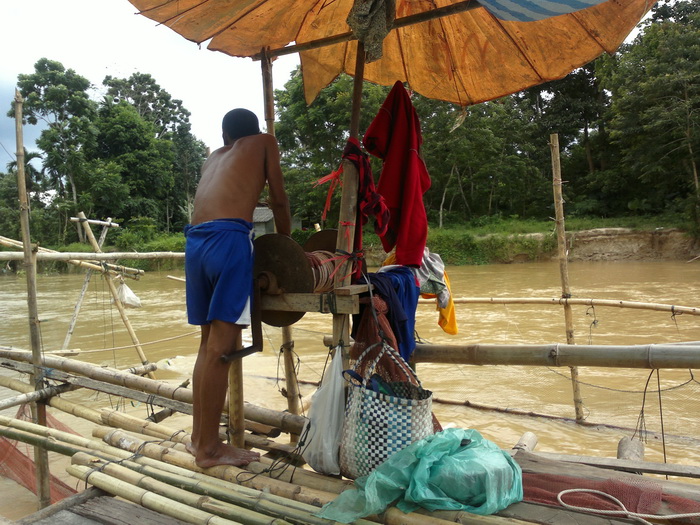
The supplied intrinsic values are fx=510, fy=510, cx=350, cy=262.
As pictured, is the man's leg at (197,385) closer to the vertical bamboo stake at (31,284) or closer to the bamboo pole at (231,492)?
the bamboo pole at (231,492)

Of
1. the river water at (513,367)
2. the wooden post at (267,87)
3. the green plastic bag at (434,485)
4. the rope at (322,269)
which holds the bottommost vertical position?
the river water at (513,367)

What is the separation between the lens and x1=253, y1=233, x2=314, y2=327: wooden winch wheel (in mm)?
2301

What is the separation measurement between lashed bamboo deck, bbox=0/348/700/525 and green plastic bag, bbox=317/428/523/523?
0.04m

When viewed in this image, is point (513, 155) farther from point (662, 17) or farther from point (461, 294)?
point (461, 294)

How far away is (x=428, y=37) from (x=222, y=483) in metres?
2.68

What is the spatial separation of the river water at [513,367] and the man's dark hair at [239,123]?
2.18 metres

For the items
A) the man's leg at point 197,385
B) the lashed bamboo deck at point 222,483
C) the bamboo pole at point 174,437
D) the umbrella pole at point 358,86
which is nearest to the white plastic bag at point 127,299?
the bamboo pole at point 174,437

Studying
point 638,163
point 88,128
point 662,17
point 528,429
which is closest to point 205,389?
point 528,429

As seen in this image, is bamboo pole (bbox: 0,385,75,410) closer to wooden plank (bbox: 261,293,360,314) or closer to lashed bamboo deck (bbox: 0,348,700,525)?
lashed bamboo deck (bbox: 0,348,700,525)

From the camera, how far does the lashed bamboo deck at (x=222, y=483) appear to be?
1.74 meters

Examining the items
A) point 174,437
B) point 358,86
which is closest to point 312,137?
point 358,86

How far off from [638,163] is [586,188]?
395 cm

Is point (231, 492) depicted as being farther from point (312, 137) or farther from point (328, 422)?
point (312, 137)

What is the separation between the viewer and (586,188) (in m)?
24.2
